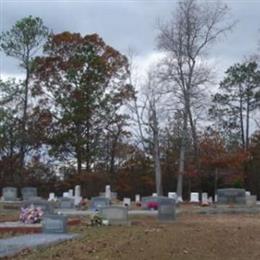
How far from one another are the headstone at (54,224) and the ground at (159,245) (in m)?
0.52

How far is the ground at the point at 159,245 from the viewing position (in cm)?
1067

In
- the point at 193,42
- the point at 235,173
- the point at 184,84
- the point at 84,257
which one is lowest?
the point at 84,257

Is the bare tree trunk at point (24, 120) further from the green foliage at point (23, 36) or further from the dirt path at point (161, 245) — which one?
the dirt path at point (161, 245)

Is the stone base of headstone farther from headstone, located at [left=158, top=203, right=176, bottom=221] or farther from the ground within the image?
the ground

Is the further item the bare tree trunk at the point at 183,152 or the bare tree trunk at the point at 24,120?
the bare tree trunk at the point at 24,120

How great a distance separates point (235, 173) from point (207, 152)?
96.7 inches

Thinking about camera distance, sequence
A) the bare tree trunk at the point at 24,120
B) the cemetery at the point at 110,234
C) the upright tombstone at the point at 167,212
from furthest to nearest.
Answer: the bare tree trunk at the point at 24,120
the upright tombstone at the point at 167,212
the cemetery at the point at 110,234

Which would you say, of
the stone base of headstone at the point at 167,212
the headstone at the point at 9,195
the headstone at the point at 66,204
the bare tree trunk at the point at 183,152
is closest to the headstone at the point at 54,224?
the stone base of headstone at the point at 167,212

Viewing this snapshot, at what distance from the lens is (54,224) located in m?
15.2

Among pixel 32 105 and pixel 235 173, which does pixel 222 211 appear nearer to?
pixel 235 173

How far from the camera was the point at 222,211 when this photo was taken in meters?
24.2

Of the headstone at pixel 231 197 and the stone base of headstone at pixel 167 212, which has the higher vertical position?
the headstone at pixel 231 197

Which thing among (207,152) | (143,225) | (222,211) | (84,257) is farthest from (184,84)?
(84,257)

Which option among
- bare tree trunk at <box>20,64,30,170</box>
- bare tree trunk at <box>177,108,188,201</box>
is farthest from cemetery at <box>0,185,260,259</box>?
bare tree trunk at <box>20,64,30,170</box>
